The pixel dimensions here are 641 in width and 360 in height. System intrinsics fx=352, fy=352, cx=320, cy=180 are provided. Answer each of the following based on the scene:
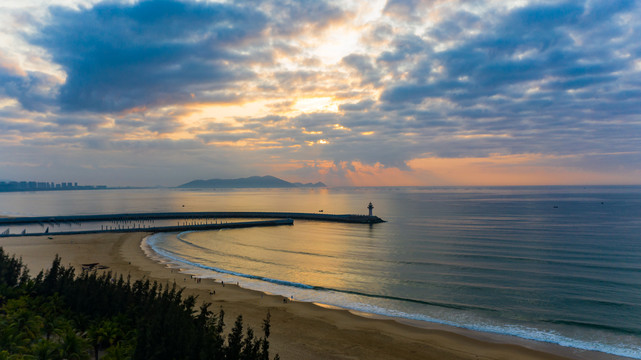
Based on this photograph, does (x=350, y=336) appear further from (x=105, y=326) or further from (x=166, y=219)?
(x=166, y=219)

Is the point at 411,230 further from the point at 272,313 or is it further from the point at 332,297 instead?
the point at 272,313

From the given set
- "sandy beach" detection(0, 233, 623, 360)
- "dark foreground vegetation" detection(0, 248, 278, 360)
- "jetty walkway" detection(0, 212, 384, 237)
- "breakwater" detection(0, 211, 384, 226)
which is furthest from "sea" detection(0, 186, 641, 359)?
"breakwater" detection(0, 211, 384, 226)

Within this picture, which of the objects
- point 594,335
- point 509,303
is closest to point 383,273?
point 509,303

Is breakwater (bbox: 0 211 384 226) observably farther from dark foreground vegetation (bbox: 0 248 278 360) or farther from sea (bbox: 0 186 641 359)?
dark foreground vegetation (bbox: 0 248 278 360)

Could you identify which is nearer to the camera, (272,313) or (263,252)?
(272,313)

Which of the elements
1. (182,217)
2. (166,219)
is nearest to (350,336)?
(182,217)

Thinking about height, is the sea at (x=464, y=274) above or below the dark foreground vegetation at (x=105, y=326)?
below

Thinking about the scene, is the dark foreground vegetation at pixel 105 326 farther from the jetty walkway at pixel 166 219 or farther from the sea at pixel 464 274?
the jetty walkway at pixel 166 219

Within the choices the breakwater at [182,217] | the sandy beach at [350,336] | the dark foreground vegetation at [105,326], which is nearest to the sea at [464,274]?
the sandy beach at [350,336]
